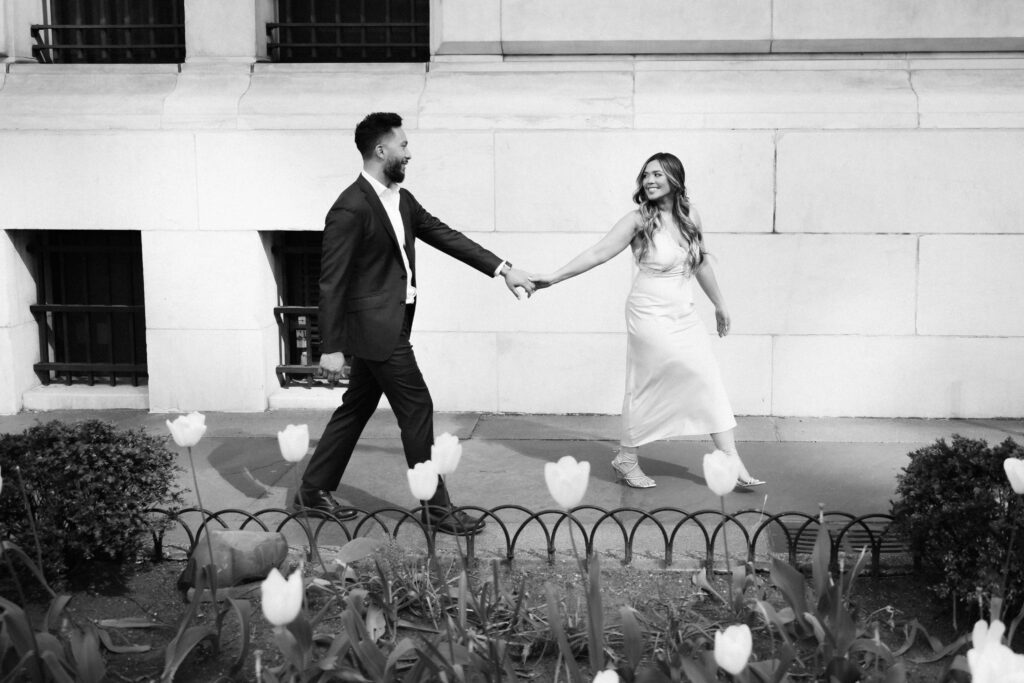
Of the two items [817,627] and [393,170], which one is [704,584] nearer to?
[817,627]

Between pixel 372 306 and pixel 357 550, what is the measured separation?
4.92ft

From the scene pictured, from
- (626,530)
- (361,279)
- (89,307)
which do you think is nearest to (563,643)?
(626,530)

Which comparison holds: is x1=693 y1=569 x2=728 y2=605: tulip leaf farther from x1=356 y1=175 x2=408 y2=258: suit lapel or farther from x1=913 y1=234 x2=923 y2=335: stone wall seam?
x1=913 y1=234 x2=923 y2=335: stone wall seam

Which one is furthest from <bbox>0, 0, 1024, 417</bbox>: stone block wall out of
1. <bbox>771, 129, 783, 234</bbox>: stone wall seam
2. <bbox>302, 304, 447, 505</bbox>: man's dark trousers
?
<bbox>302, 304, 447, 505</bbox>: man's dark trousers

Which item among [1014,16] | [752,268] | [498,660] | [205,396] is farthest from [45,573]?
[1014,16]

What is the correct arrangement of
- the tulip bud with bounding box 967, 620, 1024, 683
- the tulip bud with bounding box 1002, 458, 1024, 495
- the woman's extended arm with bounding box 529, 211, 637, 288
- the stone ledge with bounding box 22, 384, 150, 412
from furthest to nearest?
the stone ledge with bounding box 22, 384, 150, 412 < the woman's extended arm with bounding box 529, 211, 637, 288 < the tulip bud with bounding box 1002, 458, 1024, 495 < the tulip bud with bounding box 967, 620, 1024, 683

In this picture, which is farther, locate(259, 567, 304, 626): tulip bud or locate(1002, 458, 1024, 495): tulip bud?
locate(1002, 458, 1024, 495): tulip bud

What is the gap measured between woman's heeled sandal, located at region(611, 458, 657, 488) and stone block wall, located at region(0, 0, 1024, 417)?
6.45ft

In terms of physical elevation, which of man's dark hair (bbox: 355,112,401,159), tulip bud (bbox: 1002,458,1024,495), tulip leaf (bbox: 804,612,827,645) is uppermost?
man's dark hair (bbox: 355,112,401,159)

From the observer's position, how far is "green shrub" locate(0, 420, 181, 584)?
469cm

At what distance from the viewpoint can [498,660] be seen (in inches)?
142

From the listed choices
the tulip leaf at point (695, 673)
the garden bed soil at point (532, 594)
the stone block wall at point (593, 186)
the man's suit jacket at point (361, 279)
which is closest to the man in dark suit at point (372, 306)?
the man's suit jacket at point (361, 279)

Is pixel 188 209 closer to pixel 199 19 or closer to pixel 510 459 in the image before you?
pixel 199 19

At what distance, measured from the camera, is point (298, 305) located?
932 centimetres
